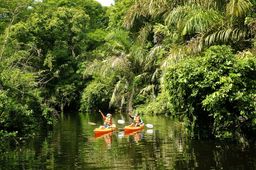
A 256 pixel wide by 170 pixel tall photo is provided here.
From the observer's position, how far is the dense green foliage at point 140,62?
55.8 ft

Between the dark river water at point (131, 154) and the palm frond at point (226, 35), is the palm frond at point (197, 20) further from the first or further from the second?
the dark river water at point (131, 154)

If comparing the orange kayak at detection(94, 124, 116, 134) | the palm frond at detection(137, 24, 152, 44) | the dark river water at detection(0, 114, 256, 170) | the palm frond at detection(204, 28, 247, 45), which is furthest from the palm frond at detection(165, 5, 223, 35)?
the palm frond at detection(137, 24, 152, 44)

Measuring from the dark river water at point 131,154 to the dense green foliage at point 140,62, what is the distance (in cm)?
130

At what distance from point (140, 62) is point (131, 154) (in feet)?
76.5

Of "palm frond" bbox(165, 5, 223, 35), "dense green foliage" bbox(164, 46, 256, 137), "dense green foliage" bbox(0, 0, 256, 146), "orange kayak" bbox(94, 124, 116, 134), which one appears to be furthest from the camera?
"orange kayak" bbox(94, 124, 116, 134)

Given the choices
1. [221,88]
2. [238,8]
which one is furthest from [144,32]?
[221,88]

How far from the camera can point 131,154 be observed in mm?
15859

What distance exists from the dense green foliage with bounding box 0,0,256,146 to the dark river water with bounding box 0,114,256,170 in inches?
51.3

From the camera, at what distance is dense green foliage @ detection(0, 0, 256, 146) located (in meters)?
17.0

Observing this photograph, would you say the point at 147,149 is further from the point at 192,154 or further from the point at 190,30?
the point at 190,30

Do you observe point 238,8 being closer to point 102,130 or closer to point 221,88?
point 221,88

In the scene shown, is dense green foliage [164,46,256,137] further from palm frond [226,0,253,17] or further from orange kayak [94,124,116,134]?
orange kayak [94,124,116,134]

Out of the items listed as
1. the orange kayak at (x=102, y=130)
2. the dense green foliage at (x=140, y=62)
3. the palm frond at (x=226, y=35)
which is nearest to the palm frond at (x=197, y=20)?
the dense green foliage at (x=140, y=62)

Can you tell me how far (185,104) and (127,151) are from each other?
10.2 feet
